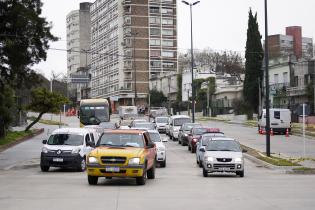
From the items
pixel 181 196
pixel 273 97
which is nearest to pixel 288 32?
pixel 273 97

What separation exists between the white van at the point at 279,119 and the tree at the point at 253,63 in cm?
2469

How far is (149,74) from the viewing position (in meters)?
146

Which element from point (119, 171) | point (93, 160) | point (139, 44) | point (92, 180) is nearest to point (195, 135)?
point (92, 180)

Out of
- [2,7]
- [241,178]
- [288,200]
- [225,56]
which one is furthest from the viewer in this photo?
[225,56]

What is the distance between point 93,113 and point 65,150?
106ft

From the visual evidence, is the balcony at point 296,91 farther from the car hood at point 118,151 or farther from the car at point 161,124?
the car hood at point 118,151

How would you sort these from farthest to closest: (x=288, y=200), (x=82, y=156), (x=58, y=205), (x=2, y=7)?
(x=2, y=7)
(x=82, y=156)
(x=288, y=200)
(x=58, y=205)

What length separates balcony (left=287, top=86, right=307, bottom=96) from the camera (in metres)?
77.2

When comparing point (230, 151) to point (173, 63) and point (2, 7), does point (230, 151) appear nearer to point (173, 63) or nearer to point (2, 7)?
point (2, 7)

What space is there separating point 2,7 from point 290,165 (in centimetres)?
1609

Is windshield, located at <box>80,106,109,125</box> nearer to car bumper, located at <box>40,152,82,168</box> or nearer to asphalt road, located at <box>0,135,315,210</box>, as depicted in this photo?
asphalt road, located at <box>0,135,315,210</box>

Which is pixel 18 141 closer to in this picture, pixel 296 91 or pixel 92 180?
pixel 92 180

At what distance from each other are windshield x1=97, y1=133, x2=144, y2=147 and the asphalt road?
50.8 inches

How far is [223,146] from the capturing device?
2558cm
